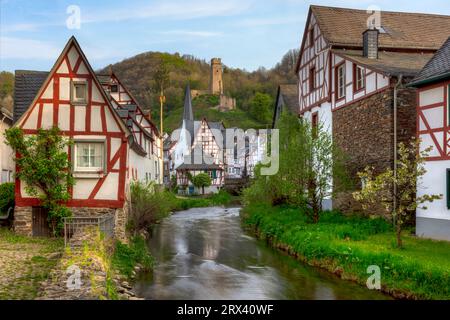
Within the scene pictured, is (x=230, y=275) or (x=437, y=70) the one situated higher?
(x=437, y=70)

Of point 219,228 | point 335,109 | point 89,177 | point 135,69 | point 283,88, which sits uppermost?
point 135,69

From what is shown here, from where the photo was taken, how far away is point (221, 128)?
67000 mm

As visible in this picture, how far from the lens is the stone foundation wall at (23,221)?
16.9 m

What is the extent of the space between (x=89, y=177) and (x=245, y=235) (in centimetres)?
883

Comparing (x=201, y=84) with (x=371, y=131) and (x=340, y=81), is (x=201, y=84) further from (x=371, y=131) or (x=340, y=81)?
(x=371, y=131)

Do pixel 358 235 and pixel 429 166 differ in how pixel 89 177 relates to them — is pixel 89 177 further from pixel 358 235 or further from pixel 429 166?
pixel 429 166

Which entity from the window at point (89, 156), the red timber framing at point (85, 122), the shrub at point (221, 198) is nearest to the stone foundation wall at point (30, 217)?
the red timber framing at point (85, 122)

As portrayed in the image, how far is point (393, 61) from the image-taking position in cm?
2095

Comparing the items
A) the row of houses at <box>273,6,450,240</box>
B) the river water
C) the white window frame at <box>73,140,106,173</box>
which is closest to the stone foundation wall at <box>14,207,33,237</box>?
the white window frame at <box>73,140,106,173</box>

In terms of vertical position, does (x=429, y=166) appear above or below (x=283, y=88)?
below

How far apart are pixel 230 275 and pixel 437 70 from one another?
8.85 meters

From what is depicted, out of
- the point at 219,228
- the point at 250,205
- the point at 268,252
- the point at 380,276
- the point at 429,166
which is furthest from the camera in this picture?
the point at 250,205

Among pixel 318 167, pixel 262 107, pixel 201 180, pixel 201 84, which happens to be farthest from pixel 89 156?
pixel 201 84
